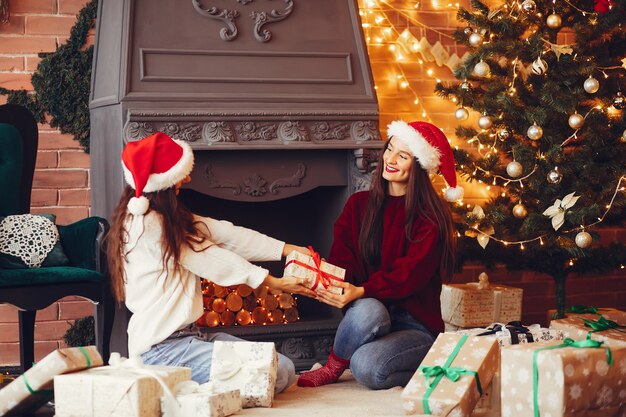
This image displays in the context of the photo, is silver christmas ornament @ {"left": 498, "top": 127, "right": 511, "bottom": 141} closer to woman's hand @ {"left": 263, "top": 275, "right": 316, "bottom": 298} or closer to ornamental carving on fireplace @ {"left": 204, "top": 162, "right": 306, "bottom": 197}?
ornamental carving on fireplace @ {"left": 204, "top": 162, "right": 306, "bottom": 197}

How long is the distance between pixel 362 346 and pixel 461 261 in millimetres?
1128

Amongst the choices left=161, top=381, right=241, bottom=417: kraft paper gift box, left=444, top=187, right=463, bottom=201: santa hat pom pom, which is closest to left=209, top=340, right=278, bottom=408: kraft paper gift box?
left=161, top=381, right=241, bottom=417: kraft paper gift box

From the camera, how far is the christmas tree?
399 cm

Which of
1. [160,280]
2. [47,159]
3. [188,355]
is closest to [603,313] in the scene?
[188,355]

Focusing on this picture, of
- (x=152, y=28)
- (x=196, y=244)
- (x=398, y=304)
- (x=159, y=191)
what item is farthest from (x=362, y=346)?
(x=152, y=28)

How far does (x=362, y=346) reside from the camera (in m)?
3.30

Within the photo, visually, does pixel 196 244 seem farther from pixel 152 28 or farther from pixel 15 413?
pixel 152 28

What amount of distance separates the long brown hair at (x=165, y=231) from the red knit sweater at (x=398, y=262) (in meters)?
0.64

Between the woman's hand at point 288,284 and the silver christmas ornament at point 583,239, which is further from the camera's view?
the silver christmas ornament at point 583,239

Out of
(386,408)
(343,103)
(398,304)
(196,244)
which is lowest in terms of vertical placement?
(386,408)

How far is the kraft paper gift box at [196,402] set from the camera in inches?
105

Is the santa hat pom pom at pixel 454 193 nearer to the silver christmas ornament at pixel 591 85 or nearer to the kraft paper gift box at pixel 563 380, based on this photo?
the silver christmas ornament at pixel 591 85

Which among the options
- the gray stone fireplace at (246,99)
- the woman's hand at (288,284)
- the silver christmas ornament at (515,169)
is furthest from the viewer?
the silver christmas ornament at (515,169)

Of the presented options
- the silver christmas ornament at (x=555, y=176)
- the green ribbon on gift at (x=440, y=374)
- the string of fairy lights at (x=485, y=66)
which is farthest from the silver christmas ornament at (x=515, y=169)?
the green ribbon on gift at (x=440, y=374)
